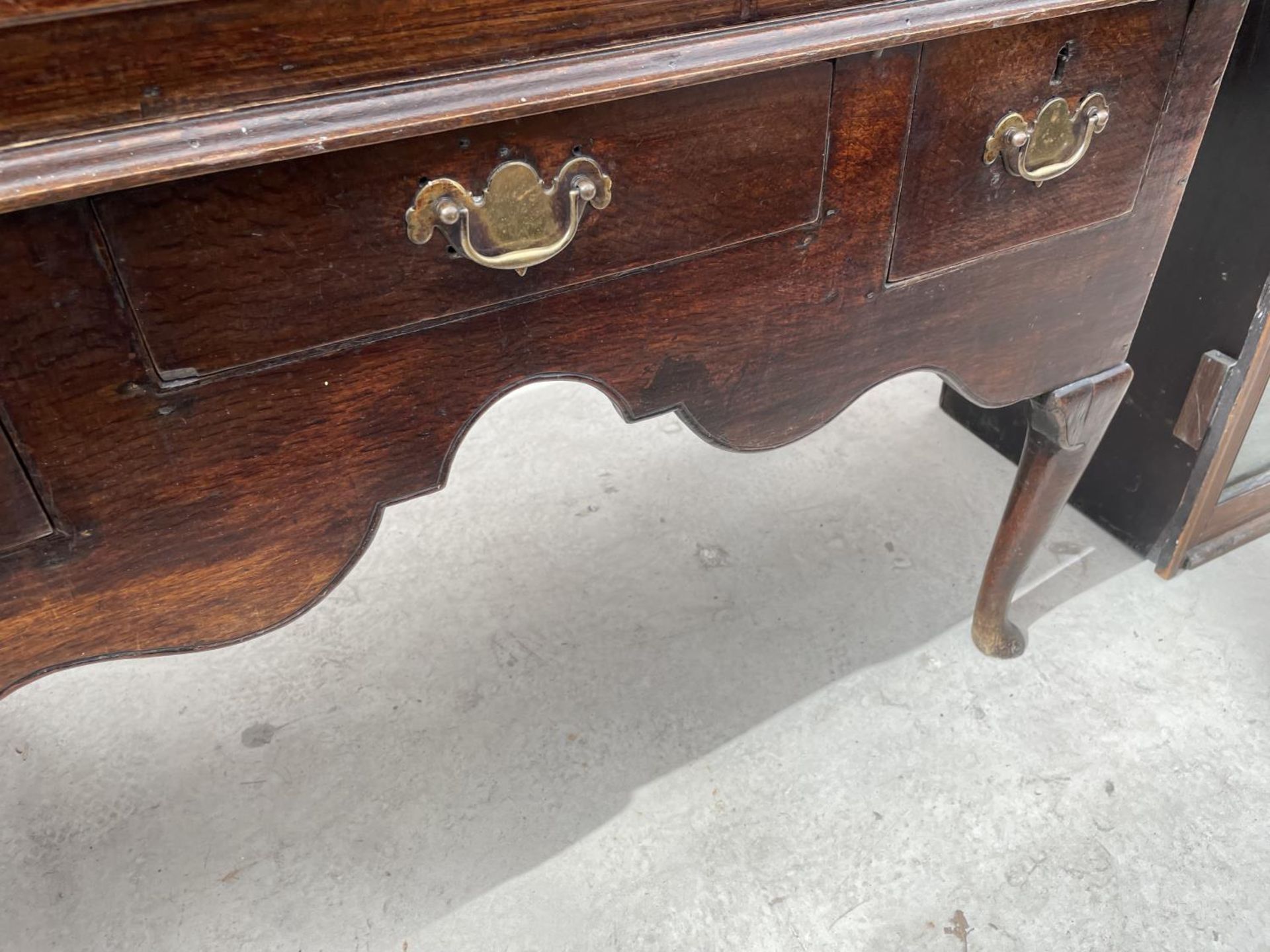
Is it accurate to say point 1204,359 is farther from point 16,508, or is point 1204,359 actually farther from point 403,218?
point 16,508

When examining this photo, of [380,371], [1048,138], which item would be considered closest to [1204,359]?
[1048,138]

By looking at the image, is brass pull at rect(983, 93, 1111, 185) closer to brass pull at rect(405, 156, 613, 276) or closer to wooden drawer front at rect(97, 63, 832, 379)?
wooden drawer front at rect(97, 63, 832, 379)

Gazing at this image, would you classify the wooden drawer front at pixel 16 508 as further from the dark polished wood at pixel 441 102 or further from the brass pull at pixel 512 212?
the brass pull at pixel 512 212

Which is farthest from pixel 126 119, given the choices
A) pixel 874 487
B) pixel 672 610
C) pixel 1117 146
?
pixel 874 487

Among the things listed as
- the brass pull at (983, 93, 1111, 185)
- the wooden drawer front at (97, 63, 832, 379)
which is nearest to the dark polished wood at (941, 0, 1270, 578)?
the brass pull at (983, 93, 1111, 185)

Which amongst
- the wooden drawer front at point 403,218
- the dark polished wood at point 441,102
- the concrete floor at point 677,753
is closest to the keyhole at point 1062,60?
the dark polished wood at point 441,102

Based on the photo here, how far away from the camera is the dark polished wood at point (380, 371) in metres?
0.58

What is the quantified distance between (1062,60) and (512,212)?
0.51 m

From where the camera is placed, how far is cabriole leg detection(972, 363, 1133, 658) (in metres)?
1.14

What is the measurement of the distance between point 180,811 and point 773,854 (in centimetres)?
74

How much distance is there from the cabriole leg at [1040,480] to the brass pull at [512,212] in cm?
69

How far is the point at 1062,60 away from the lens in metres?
0.84

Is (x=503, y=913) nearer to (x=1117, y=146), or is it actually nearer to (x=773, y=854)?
(x=773, y=854)

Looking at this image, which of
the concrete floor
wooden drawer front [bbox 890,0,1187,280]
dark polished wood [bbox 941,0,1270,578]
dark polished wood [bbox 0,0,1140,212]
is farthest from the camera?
dark polished wood [bbox 941,0,1270,578]
